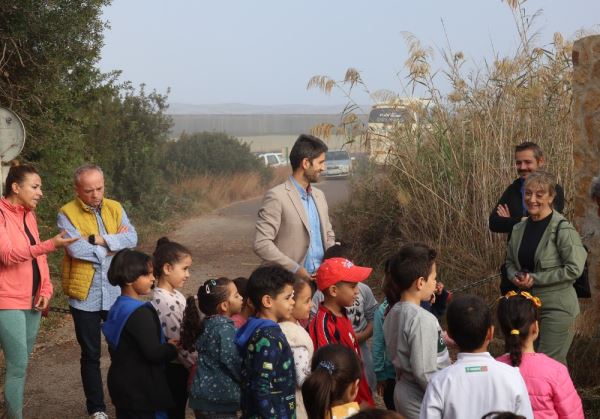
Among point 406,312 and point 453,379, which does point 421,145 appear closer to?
point 406,312

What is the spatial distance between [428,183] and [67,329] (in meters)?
4.36

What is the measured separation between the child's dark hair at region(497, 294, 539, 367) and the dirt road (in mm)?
3215

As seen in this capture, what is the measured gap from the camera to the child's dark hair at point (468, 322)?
4168 mm

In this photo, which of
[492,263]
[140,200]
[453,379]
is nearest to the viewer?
[453,379]

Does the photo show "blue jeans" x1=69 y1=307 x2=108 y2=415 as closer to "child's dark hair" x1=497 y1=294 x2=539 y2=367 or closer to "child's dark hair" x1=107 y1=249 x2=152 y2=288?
"child's dark hair" x1=107 y1=249 x2=152 y2=288

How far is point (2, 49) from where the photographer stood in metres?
10.9

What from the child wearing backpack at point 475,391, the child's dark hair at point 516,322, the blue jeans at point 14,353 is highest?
the child's dark hair at point 516,322

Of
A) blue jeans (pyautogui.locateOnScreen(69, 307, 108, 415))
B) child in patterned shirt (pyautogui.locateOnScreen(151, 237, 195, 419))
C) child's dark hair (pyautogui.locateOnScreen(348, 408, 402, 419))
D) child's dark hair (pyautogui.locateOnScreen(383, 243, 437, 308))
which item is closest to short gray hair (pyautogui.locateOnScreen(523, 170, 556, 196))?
child's dark hair (pyautogui.locateOnScreen(383, 243, 437, 308))

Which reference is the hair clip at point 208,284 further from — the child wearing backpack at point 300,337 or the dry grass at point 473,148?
the dry grass at point 473,148

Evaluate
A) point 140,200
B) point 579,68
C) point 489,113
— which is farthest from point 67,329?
point 140,200

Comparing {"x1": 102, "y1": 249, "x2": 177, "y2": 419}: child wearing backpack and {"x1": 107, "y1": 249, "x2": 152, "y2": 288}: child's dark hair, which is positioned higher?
{"x1": 107, "y1": 249, "x2": 152, "y2": 288}: child's dark hair

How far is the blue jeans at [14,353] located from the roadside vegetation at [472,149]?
4477 mm

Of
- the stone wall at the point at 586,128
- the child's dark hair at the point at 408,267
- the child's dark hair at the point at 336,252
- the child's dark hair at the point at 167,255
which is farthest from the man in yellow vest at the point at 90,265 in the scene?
the stone wall at the point at 586,128

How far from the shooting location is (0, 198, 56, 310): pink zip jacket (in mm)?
6141
